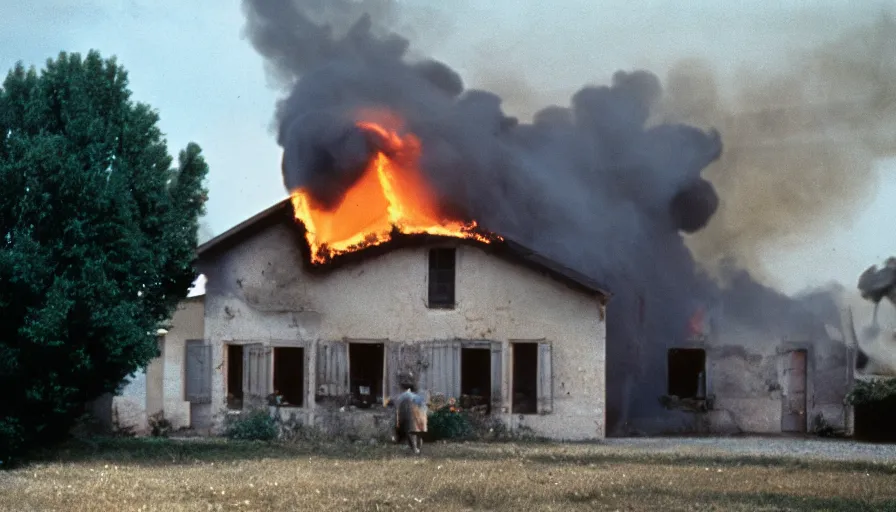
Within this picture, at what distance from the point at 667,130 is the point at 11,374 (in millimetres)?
20529

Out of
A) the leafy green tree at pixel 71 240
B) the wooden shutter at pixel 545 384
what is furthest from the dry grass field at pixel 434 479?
the wooden shutter at pixel 545 384

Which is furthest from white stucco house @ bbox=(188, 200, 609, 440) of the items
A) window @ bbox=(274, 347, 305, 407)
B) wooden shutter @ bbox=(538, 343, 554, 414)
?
window @ bbox=(274, 347, 305, 407)

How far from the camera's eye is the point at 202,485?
14156 millimetres

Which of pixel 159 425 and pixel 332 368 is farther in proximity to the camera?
pixel 159 425

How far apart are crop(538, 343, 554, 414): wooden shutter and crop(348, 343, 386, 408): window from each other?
3.46 m

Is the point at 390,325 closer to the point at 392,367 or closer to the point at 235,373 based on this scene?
the point at 392,367

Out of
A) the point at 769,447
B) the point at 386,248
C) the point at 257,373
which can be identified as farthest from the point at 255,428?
the point at 769,447

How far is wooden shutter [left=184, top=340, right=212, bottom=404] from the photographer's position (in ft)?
79.7

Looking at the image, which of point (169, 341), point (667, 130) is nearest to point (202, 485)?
point (169, 341)

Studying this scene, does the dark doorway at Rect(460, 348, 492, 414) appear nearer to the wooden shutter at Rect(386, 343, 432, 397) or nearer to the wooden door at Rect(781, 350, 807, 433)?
the wooden shutter at Rect(386, 343, 432, 397)

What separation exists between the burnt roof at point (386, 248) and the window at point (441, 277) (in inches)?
14.1

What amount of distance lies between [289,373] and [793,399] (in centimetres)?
1217

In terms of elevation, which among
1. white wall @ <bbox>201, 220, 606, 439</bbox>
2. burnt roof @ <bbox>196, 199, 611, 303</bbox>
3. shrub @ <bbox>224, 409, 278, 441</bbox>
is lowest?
shrub @ <bbox>224, 409, 278, 441</bbox>

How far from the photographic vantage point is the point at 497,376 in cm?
2323
